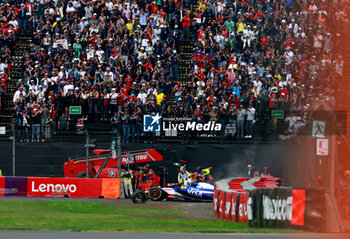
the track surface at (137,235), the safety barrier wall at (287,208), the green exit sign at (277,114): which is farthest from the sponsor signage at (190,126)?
the track surface at (137,235)

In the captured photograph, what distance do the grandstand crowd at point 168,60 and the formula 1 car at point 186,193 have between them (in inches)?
154

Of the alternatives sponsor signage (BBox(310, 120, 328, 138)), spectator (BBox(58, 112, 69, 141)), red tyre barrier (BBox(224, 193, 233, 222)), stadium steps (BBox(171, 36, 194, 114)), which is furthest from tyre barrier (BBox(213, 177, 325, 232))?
stadium steps (BBox(171, 36, 194, 114))

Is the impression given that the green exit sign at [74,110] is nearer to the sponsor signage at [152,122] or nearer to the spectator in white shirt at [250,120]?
the sponsor signage at [152,122]

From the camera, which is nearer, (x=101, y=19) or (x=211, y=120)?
(x=211, y=120)

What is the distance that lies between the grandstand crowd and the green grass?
6.84 meters

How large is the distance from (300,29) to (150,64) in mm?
7095

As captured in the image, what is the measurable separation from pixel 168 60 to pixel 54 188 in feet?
29.5

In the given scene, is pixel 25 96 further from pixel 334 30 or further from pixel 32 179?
pixel 334 30

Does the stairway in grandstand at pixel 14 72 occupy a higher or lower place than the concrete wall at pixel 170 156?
higher

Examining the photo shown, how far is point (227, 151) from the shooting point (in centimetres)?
3222

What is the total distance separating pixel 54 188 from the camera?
29625 mm

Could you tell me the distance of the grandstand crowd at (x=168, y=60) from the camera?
106 feet

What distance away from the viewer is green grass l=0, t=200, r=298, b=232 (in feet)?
59.0

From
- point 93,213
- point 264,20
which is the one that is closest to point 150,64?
point 264,20
